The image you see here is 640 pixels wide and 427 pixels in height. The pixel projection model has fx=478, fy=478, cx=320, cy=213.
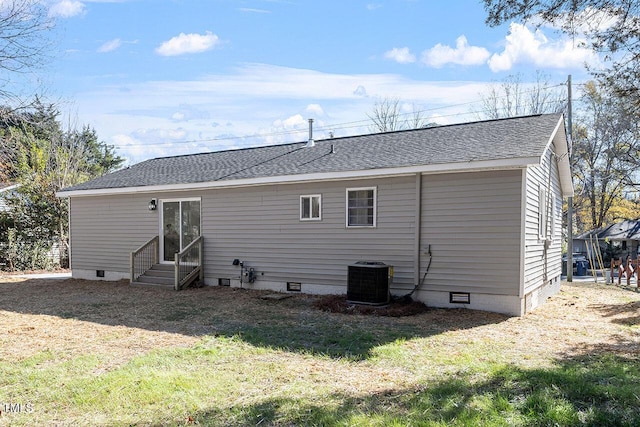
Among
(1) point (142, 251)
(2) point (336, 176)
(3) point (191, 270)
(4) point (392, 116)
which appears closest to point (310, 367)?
(2) point (336, 176)

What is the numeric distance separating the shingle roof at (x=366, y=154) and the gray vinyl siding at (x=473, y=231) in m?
A: 0.51

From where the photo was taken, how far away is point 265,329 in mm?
7148

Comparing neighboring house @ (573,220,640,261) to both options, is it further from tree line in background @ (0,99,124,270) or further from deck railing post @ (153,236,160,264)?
tree line in background @ (0,99,124,270)

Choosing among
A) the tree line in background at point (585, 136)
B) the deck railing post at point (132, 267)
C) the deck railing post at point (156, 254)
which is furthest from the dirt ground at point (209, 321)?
the tree line in background at point (585, 136)

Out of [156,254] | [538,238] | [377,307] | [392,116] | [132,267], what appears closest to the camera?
[377,307]

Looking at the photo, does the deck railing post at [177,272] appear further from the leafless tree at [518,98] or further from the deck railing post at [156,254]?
the leafless tree at [518,98]

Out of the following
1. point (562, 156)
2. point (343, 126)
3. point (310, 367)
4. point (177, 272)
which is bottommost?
point (310, 367)

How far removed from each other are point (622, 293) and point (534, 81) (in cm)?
2024

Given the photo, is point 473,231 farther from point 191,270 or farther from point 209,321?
point 191,270

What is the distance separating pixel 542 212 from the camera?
10.4 metres

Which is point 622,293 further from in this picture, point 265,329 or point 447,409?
point 447,409

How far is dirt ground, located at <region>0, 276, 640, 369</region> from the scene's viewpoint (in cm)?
620

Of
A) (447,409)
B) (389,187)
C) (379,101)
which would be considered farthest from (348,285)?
(379,101)

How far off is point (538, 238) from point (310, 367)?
262 inches
